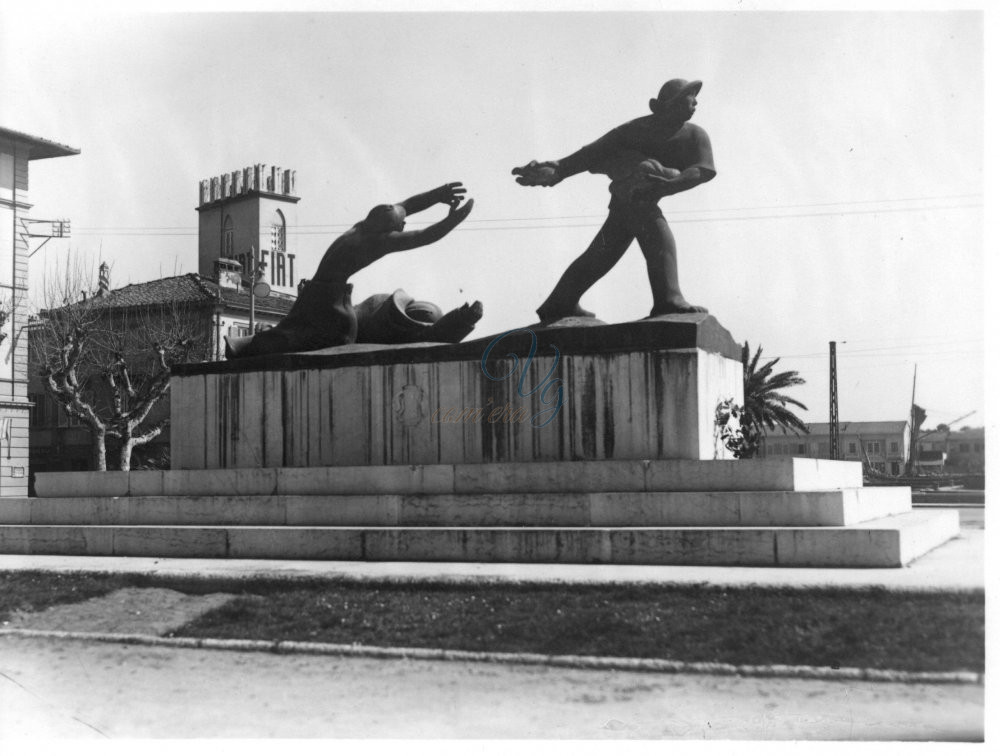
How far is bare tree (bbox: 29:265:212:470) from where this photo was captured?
88.0 ft

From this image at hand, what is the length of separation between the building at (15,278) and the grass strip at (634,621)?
24.2 meters

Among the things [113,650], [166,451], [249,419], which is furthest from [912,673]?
[166,451]

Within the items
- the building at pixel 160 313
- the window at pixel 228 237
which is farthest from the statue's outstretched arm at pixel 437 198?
the window at pixel 228 237

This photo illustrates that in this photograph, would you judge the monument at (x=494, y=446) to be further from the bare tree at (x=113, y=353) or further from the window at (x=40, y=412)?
the window at (x=40, y=412)

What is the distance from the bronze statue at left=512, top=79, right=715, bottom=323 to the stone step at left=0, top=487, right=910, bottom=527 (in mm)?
2788

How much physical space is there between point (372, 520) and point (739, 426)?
4.53 m

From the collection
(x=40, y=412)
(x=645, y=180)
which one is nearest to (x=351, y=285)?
(x=645, y=180)

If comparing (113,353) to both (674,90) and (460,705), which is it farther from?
(460,705)

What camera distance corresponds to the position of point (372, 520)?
11688 mm

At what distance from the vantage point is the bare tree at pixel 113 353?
88.0 ft

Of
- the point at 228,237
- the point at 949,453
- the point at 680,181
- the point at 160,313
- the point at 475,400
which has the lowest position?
the point at 949,453

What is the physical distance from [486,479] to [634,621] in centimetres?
395

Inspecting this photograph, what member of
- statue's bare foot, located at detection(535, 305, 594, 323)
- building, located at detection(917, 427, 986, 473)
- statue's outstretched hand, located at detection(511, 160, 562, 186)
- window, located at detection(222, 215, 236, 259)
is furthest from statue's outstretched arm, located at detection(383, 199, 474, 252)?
building, located at detection(917, 427, 986, 473)

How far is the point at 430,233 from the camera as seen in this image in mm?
14062
